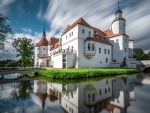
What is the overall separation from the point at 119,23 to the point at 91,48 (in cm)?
1649

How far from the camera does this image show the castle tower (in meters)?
31.7

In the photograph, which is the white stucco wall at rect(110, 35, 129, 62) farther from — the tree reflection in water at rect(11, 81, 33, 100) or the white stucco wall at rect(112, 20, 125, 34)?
the tree reflection in water at rect(11, 81, 33, 100)

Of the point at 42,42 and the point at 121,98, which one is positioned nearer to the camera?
the point at 121,98

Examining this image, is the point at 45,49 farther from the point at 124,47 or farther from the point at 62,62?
the point at 124,47

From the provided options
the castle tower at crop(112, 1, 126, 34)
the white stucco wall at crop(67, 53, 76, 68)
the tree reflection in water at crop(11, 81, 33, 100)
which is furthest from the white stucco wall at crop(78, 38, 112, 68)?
the tree reflection in water at crop(11, 81, 33, 100)

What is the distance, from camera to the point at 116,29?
106 feet

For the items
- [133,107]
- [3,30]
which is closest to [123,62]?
[133,107]

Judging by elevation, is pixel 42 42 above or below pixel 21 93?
above

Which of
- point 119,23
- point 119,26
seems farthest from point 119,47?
point 119,23

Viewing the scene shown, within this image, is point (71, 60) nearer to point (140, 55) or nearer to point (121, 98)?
point (121, 98)

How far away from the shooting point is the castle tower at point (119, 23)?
3172 centimetres

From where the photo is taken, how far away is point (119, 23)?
31.7 m

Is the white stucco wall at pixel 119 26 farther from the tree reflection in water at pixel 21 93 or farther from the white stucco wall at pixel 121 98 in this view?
the tree reflection in water at pixel 21 93

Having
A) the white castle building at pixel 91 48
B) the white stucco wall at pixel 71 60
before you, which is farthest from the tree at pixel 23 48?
the white stucco wall at pixel 71 60
